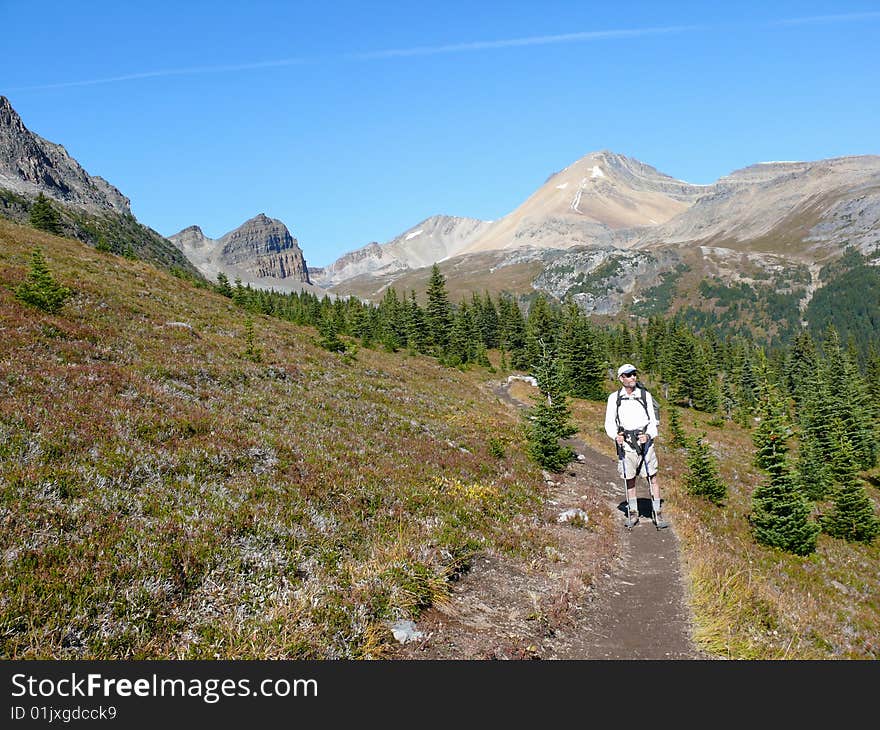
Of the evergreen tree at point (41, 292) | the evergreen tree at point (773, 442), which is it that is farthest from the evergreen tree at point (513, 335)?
the evergreen tree at point (41, 292)

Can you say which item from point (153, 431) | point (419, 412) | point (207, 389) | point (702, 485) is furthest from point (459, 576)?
point (702, 485)

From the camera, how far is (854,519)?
22.7 metres

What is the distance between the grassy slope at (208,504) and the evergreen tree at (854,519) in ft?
55.3

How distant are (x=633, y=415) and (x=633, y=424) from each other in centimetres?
21

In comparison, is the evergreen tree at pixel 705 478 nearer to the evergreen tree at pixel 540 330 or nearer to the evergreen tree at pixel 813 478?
the evergreen tree at pixel 813 478

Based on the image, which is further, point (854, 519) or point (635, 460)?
point (854, 519)

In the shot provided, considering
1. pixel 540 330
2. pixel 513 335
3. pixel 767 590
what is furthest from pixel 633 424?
pixel 513 335

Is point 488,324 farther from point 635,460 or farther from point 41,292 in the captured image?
point 635,460

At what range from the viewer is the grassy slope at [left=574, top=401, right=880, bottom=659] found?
688cm

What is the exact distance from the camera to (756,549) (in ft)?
47.4

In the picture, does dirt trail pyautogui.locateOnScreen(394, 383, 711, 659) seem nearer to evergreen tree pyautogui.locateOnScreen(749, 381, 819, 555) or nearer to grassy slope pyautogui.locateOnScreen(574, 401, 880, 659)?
grassy slope pyautogui.locateOnScreen(574, 401, 880, 659)

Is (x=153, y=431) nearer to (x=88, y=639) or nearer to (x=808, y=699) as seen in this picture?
(x=88, y=639)

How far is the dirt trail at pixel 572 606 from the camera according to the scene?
6.35 meters

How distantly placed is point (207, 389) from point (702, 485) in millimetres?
18073
